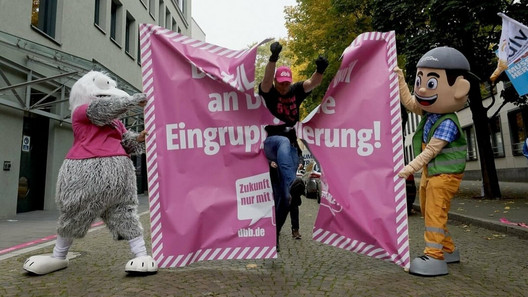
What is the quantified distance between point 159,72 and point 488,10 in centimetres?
815

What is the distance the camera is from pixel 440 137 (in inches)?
150

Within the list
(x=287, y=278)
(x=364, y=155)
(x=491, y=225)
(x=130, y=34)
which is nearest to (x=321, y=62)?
(x=364, y=155)

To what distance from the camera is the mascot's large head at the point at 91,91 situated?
4.00 metres

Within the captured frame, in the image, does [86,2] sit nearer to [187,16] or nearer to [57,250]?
[57,250]

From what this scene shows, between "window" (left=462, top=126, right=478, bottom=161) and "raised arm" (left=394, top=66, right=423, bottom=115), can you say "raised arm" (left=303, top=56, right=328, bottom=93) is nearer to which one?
"raised arm" (left=394, top=66, right=423, bottom=115)

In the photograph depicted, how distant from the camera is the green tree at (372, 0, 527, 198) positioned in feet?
29.8

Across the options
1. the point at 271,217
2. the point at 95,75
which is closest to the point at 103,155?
the point at 95,75

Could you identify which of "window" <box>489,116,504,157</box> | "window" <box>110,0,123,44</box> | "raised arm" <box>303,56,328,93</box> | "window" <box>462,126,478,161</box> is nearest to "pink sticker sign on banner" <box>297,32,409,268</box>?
"raised arm" <box>303,56,328,93</box>

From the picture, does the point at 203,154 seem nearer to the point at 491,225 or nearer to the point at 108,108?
the point at 108,108

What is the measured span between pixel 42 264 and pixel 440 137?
378 centimetres

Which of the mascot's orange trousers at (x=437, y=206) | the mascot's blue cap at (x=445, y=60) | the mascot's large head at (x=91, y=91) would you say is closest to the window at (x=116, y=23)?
the mascot's large head at (x=91, y=91)

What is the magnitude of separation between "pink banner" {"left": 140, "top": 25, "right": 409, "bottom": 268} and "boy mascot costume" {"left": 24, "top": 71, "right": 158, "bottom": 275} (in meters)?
0.36

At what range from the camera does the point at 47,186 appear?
11.7 meters

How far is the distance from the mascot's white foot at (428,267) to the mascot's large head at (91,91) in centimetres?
310
